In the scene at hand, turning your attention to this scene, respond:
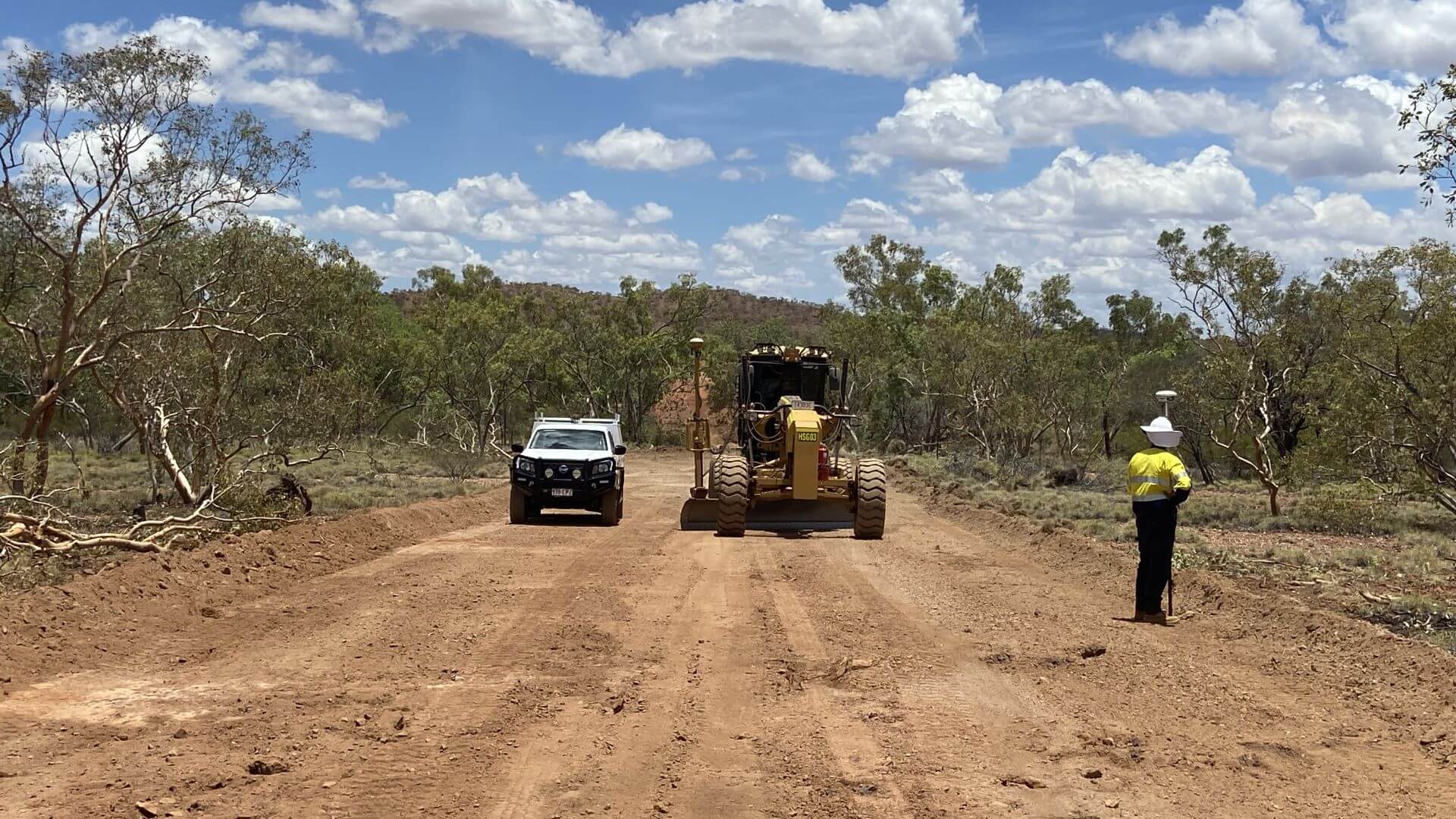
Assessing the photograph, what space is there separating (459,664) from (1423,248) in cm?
2160

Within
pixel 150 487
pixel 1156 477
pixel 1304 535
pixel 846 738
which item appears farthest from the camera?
pixel 150 487

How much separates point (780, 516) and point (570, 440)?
Answer: 177 inches

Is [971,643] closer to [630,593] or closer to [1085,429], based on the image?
[630,593]

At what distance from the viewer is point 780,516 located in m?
20.0

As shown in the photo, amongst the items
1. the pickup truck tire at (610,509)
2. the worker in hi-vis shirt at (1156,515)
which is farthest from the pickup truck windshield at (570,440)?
the worker in hi-vis shirt at (1156,515)

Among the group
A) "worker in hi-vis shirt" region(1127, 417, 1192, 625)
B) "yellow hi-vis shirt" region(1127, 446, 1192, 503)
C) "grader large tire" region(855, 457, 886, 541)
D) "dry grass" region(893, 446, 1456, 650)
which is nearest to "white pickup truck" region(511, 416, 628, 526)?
"grader large tire" region(855, 457, 886, 541)

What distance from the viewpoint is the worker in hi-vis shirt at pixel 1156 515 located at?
10.8 metres

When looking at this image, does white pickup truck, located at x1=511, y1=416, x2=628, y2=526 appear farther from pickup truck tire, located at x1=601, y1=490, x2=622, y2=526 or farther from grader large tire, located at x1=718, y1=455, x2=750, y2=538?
grader large tire, located at x1=718, y1=455, x2=750, y2=538

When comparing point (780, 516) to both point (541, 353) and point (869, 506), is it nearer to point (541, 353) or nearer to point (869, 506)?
point (869, 506)

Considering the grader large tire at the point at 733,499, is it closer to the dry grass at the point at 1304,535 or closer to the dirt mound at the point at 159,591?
the dirt mound at the point at 159,591

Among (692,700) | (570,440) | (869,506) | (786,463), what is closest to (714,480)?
(786,463)

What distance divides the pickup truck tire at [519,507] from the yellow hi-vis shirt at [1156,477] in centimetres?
1256

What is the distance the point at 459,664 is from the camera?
8633 mm

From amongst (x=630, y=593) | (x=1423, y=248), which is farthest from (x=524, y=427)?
(x=630, y=593)
